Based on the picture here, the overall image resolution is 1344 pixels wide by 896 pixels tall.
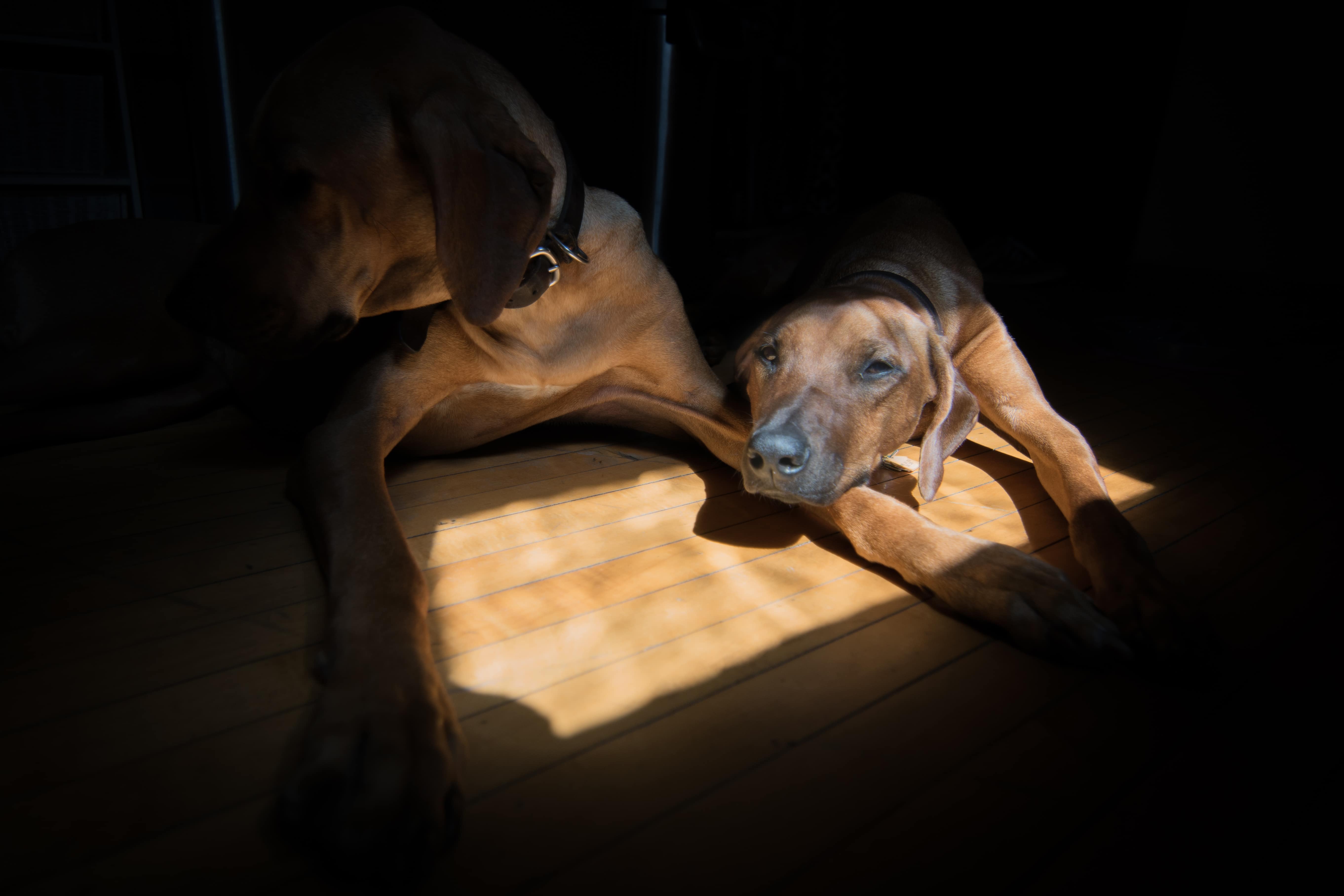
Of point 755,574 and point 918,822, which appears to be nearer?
point 918,822

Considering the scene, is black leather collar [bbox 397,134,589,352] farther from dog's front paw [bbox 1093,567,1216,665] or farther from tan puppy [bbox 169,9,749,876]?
dog's front paw [bbox 1093,567,1216,665]

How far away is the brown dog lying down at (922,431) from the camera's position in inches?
64.0

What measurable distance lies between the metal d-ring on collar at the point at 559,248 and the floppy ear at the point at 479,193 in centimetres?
17

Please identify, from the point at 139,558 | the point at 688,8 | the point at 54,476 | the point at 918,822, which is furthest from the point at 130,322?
A: the point at 688,8

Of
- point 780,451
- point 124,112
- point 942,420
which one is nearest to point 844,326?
point 942,420

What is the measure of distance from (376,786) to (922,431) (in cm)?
237

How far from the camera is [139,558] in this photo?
5.82ft

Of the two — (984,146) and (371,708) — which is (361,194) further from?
(984,146)

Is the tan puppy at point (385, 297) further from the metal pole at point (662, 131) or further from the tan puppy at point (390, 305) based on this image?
the metal pole at point (662, 131)

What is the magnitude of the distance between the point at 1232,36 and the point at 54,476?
939 cm

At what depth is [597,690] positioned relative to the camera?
1.38 m

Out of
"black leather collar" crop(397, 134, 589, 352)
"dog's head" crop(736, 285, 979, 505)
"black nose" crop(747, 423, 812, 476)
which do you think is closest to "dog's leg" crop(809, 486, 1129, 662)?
"dog's head" crop(736, 285, 979, 505)

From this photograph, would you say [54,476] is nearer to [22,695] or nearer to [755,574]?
[22,695]

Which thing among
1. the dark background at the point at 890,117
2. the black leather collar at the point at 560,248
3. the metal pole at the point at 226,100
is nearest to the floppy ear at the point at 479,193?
the black leather collar at the point at 560,248
